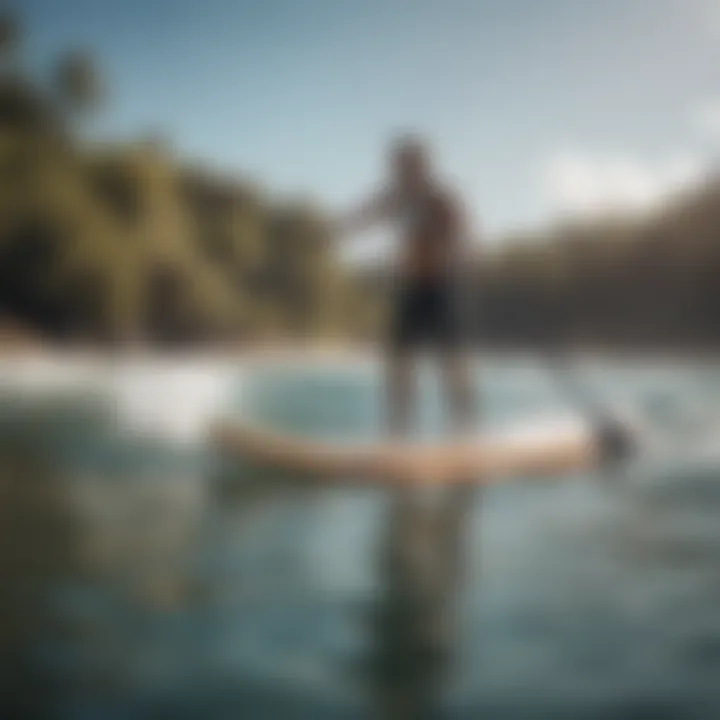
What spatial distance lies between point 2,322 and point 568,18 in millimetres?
973

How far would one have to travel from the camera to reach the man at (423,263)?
59.5 inches

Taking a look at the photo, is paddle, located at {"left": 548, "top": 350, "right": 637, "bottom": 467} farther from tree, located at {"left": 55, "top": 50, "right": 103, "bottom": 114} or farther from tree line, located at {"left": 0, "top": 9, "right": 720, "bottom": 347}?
tree, located at {"left": 55, "top": 50, "right": 103, "bottom": 114}

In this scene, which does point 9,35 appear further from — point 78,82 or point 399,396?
point 399,396

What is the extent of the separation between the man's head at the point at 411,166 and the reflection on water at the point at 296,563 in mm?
293

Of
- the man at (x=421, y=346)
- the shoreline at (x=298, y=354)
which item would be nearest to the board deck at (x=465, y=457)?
the man at (x=421, y=346)

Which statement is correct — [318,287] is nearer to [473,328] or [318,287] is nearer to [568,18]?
[473,328]

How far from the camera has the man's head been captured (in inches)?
59.9

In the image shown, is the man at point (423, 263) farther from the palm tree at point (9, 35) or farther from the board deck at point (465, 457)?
the palm tree at point (9, 35)

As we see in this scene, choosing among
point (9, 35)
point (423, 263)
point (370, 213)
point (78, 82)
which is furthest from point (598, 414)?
point (9, 35)

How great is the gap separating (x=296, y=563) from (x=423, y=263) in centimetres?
48

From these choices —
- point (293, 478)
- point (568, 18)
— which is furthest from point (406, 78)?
point (293, 478)

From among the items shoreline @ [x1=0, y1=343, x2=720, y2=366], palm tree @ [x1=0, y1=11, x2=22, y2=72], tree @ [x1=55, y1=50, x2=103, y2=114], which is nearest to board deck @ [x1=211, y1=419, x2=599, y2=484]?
shoreline @ [x1=0, y1=343, x2=720, y2=366]

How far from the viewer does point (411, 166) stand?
1.52 metres

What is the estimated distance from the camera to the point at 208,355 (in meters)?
1.56
